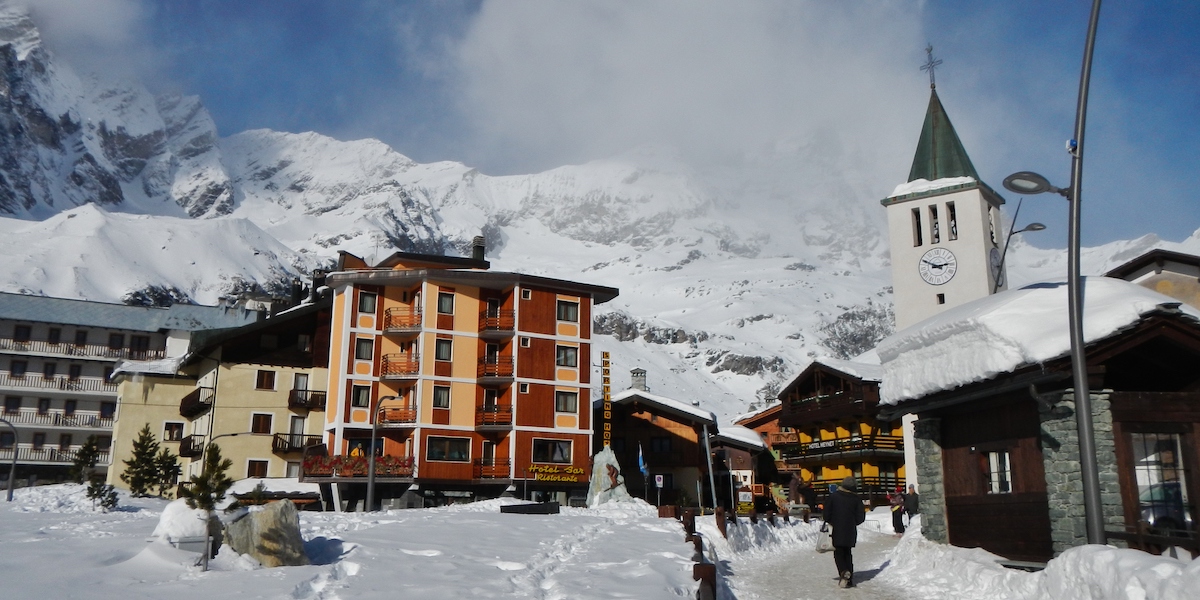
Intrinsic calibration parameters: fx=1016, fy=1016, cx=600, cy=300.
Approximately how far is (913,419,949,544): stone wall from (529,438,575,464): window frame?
29.5m

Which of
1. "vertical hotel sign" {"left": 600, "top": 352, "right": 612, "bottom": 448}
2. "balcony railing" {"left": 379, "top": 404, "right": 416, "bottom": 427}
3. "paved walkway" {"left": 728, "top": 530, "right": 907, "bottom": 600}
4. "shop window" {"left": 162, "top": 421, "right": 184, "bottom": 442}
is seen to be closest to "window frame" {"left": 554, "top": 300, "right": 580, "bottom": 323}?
"vertical hotel sign" {"left": 600, "top": 352, "right": 612, "bottom": 448}

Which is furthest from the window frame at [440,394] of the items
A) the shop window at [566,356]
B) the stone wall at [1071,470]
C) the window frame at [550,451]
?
the stone wall at [1071,470]

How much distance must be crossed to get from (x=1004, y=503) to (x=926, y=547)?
2.34m

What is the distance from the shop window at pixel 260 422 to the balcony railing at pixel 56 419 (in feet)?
84.0

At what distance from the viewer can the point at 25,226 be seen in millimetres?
160000

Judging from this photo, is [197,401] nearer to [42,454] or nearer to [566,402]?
[566,402]

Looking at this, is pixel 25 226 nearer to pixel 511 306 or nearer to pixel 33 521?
pixel 511 306

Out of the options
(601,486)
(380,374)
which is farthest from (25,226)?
(601,486)

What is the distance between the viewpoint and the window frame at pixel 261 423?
51938mm

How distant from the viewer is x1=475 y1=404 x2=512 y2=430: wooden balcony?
157 ft

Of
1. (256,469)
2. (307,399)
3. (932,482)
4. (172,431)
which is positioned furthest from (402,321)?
(932,482)

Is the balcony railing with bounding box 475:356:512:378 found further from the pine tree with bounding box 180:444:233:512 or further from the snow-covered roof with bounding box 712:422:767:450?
the pine tree with bounding box 180:444:233:512

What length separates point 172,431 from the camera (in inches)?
2275

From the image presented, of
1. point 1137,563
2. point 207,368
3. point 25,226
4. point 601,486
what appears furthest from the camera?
point 25,226
